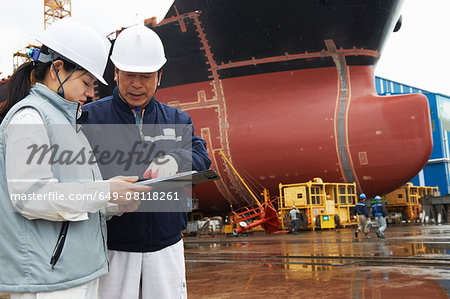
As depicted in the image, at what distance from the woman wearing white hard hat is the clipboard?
0.26 feet

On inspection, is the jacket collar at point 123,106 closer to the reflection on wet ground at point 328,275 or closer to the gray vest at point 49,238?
the gray vest at point 49,238

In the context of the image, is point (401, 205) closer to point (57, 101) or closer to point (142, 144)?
point (142, 144)

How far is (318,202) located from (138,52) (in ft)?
47.5

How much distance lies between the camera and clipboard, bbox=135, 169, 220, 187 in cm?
194

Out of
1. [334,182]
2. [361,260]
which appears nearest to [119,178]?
[361,260]

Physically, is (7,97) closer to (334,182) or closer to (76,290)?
(76,290)

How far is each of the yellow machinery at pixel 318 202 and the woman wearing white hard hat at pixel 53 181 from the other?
13714 millimetres

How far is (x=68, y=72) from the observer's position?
1.90m

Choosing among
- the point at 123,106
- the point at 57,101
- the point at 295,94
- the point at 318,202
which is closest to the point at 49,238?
the point at 57,101

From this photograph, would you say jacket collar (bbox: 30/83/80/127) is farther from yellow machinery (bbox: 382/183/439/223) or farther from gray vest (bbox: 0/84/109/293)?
yellow machinery (bbox: 382/183/439/223)

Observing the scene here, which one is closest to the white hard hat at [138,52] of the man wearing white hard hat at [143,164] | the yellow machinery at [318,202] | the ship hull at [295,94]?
the man wearing white hard hat at [143,164]

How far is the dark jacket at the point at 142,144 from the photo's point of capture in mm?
2227

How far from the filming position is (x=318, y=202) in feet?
52.5

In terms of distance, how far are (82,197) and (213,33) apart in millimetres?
14016
